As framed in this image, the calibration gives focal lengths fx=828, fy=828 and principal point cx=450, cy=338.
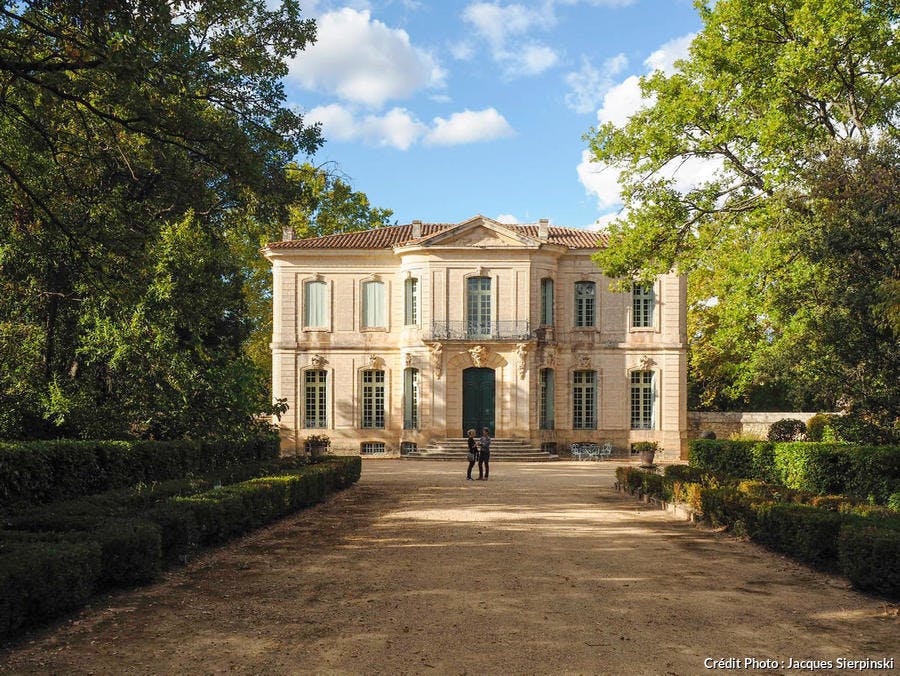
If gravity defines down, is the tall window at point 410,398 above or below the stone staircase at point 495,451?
above

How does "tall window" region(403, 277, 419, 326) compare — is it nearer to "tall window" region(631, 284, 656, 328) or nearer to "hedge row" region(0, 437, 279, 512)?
"tall window" region(631, 284, 656, 328)

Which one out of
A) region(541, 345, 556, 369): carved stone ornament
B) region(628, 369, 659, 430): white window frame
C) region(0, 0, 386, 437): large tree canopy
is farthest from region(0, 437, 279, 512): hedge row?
region(628, 369, 659, 430): white window frame

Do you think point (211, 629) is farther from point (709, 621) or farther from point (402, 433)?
point (402, 433)

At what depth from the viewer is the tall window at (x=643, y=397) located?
96.4 feet

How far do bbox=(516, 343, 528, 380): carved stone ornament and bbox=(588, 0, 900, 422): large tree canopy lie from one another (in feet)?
28.6

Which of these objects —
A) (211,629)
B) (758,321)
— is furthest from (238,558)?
(758,321)

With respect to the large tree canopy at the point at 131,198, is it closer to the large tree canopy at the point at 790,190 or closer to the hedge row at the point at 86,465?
the hedge row at the point at 86,465

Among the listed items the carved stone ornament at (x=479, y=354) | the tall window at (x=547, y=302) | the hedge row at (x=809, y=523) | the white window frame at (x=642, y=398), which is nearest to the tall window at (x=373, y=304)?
the carved stone ornament at (x=479, y=354)

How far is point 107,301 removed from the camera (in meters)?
12.5

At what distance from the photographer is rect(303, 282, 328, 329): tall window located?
29.8 m

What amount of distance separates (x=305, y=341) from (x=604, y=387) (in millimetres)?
10790

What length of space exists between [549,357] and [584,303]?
246 cm

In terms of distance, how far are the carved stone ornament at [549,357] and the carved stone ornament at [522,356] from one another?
80cm

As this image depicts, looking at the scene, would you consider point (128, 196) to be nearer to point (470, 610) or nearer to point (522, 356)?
point (470, 610)
